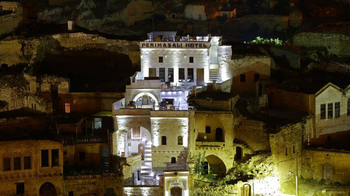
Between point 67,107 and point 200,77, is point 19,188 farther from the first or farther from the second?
point 200,77

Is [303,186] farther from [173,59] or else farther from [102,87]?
[102,87]

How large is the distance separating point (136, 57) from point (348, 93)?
60.8 feet

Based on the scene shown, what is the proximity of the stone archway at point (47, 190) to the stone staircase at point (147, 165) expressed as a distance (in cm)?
683

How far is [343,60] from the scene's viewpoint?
218ft

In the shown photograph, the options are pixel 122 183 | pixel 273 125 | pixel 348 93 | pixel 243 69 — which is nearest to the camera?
pixel 122 183

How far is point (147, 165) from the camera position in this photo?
54969 mm

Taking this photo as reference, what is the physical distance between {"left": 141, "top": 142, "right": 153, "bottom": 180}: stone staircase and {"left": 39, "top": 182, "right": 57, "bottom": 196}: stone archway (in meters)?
6.83

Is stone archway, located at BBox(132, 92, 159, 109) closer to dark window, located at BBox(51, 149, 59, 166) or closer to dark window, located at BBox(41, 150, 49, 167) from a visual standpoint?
dark window, located at BBox(51, 149, 59, 166)

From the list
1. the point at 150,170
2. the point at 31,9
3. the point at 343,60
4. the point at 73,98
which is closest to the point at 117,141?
the point at 150,170

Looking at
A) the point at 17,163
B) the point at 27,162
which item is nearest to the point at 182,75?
the point at 27,162

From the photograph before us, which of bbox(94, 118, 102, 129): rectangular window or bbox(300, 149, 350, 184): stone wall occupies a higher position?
bbox(94, 118, 102, 129): rectangular window

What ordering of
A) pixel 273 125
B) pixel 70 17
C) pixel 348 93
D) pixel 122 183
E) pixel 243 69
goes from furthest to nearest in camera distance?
pixel 70 17 → pixel 243 69 → pixel 348 93 → pixel 273 125 → pixel 122 183

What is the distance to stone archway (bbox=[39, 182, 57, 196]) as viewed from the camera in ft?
166

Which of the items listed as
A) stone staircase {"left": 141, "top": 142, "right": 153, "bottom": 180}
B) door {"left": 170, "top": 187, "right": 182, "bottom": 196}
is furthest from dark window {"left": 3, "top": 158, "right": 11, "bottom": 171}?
door {"left": 170, "top": 187, "right": 182, "bottom": 196}
